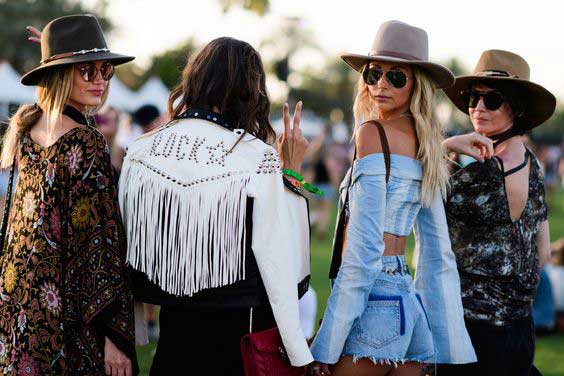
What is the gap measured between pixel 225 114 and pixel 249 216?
44cm

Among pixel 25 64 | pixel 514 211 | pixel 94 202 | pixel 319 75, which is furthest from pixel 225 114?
pixel 319 75

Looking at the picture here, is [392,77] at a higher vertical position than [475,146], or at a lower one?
higher

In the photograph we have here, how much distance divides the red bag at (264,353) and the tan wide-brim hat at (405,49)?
132 centimetres

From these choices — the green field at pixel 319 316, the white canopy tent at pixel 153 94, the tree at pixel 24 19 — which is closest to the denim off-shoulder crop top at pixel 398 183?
the green field at pixel 319 316

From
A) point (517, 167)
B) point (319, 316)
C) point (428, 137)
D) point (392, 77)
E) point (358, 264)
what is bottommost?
point (319, 316)

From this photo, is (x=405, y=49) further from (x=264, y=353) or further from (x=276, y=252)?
(x=264, y=353)

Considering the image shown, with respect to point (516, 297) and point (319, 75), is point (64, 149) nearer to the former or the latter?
point (516, 297)

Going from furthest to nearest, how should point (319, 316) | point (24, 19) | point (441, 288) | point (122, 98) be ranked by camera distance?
point (24, 19) < point (122, 98) < point (319, 316) < point (441, 288)

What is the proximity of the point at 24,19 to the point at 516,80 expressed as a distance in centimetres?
4687

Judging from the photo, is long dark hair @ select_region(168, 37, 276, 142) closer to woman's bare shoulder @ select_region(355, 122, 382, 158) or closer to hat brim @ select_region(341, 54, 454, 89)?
woman's bare shoulder @ select_region(355, 122, 382, 158)

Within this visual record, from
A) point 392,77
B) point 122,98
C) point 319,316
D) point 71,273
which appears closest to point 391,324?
point 392,77

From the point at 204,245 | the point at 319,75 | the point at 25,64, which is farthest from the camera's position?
the point at 319,75

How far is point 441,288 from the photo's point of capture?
12.5ft

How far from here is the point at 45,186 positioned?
3.45 metres
